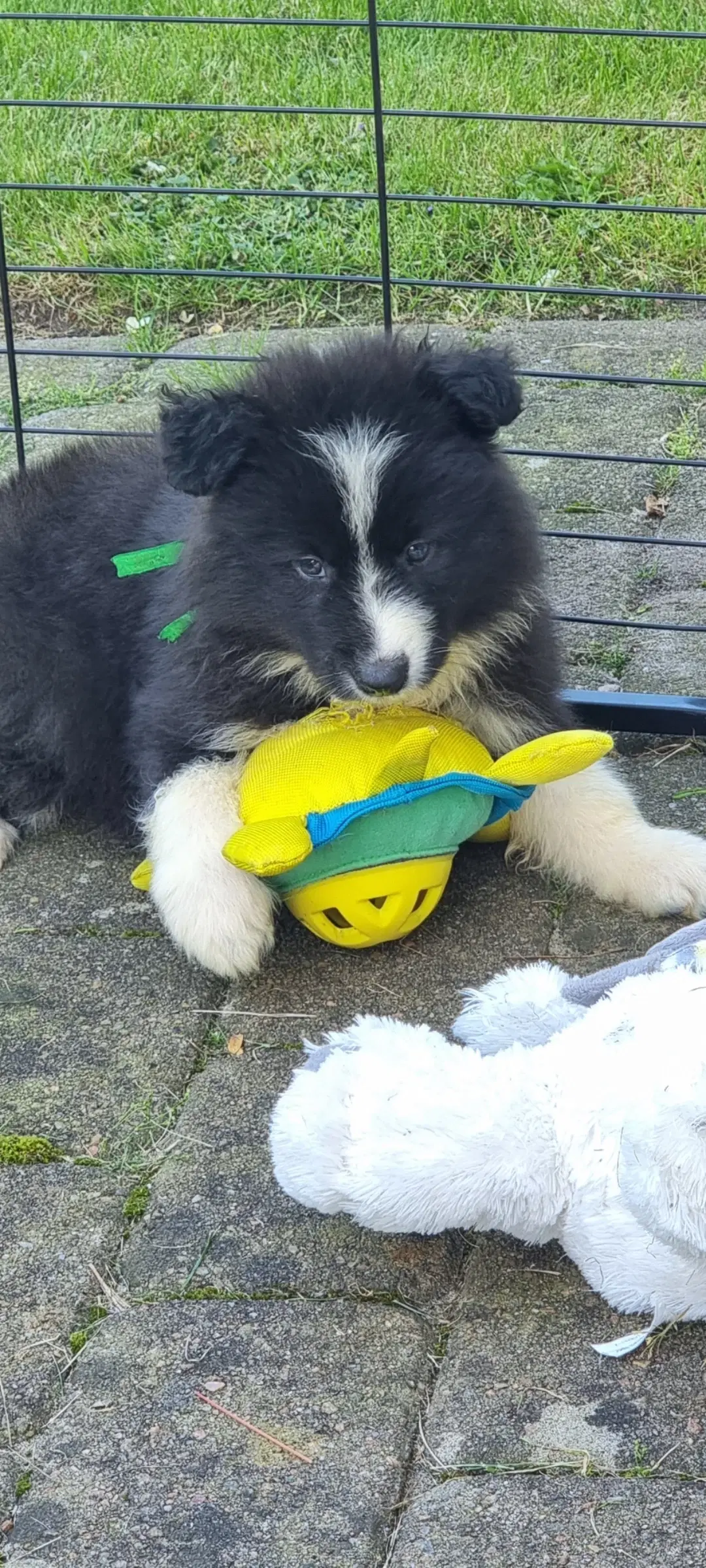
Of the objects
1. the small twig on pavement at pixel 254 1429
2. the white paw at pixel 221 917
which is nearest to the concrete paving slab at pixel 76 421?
the white paw at pixel 221 917

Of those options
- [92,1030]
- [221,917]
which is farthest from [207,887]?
[92,1030]

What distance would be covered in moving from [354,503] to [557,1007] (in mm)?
903

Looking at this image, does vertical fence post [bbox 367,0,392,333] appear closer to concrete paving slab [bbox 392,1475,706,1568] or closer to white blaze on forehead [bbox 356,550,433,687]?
white blaze on forehead [bbox 356,550,433,687]

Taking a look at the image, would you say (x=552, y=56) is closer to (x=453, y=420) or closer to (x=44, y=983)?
(x=453, y=420)

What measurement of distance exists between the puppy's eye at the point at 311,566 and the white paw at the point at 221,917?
1.76 feet

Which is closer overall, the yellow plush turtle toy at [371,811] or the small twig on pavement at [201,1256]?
the small twig on pavement at [201,1256]

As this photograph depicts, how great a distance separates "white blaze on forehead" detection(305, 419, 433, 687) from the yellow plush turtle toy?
0.59 feet

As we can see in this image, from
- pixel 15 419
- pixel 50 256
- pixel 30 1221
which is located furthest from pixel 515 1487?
pixel 50 256

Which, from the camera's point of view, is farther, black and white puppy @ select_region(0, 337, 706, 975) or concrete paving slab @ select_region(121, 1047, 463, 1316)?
black and white puppy @ select_region(0, 337, 706, 975)

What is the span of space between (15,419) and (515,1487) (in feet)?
9.03

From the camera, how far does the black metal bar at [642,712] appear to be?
3.58 m

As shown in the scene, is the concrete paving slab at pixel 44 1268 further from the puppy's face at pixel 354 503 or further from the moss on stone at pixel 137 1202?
the puppy's face at pixel 354 503

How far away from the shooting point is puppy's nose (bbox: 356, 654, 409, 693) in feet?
8.71

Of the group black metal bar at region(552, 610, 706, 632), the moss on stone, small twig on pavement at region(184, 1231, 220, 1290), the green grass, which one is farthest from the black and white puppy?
the green grass
